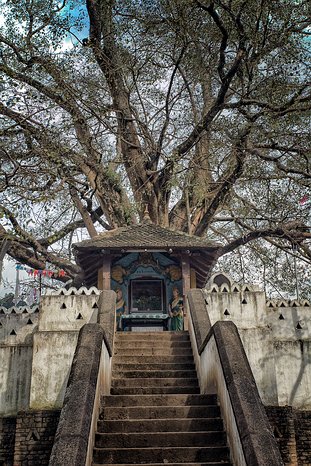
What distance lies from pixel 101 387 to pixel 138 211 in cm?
900

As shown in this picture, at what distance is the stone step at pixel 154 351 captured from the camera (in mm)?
8203

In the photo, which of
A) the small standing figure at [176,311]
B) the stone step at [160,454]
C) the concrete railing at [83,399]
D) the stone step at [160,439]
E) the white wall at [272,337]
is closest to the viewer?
the concrete railing at [83,399]

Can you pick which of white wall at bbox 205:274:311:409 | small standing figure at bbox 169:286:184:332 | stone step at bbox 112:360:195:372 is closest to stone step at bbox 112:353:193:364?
stone step at bbox 112:360:195:372

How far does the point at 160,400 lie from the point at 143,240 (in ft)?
19.8

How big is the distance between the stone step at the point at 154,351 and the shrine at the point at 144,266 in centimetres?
329

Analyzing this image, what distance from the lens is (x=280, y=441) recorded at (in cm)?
775

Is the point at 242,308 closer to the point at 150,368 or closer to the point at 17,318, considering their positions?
the point at 150,368

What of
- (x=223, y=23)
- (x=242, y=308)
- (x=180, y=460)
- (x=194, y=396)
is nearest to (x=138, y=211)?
(x=223, y=23)

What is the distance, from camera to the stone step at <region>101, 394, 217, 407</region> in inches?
254

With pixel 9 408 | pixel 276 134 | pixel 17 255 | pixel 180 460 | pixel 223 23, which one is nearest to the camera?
pixel 180 460

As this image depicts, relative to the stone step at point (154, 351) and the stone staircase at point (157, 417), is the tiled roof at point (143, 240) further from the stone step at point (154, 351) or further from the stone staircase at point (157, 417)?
the stone staircase at point (157, 417)

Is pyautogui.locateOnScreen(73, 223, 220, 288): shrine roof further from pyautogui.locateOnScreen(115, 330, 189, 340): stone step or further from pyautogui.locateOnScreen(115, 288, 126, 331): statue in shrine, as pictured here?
pyautogui.locateOnScreen(115, 330, 189, 340): stone step

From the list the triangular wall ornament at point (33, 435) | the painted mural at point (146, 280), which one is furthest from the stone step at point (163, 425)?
the painted mural at point (146, 280)

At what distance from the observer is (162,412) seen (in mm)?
6227
